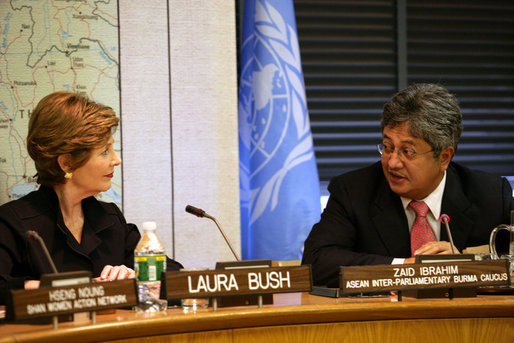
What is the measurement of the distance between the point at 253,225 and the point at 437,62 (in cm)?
217

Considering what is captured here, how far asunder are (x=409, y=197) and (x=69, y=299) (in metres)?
1.46

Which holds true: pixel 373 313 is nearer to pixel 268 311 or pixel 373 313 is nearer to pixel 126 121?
pixel 268 311

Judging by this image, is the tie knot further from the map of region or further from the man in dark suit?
the map of region

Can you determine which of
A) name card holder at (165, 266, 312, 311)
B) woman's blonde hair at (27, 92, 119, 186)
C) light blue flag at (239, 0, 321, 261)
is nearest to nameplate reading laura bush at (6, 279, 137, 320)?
name card holder at (165, 266, 312, 311)

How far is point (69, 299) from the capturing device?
1484mm

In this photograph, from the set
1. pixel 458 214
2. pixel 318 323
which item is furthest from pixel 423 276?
pixel 458 214

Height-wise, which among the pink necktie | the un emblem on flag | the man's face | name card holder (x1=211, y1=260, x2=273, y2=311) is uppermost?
the un emblem on flag

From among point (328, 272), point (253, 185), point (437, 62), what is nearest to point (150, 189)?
point (253, 185)

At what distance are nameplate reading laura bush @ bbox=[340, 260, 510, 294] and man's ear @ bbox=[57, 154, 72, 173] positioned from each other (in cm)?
106

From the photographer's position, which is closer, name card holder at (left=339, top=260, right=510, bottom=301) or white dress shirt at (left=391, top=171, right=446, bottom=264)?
name card holder at (left=339, top=260, right=510, bottom=301)

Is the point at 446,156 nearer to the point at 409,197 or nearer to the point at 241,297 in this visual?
the point at 409,197

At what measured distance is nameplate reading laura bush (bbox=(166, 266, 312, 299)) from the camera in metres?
1.60

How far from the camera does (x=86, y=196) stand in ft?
7.59

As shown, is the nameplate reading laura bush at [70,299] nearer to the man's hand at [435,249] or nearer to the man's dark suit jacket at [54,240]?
the man's dark suit jacket at [54,240]
